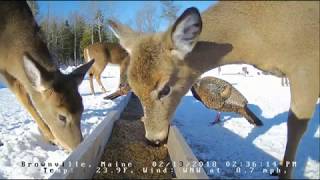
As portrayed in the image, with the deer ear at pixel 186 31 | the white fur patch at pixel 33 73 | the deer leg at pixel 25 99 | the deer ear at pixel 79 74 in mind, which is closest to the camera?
the deer ear at pixel 186 31

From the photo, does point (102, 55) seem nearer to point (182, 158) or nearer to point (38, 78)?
point (38, 78)

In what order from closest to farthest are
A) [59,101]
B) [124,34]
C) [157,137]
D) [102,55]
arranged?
1. [157,137]
2. [124,34]
3. [59,101]
4. [102,55]

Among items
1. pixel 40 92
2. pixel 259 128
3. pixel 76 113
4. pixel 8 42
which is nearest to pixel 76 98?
pixel 76 113

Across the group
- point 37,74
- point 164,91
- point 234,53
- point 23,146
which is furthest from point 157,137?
point 23,146

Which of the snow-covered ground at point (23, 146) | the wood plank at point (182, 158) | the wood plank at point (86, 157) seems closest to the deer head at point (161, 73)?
the wood plank at point (182, 158)

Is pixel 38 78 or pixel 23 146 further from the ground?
pixel 38 78

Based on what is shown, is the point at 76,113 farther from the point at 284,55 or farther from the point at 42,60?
the point at 284,55

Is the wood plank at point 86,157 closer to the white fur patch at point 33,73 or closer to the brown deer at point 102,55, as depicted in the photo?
the white fur patch at point 33,73
